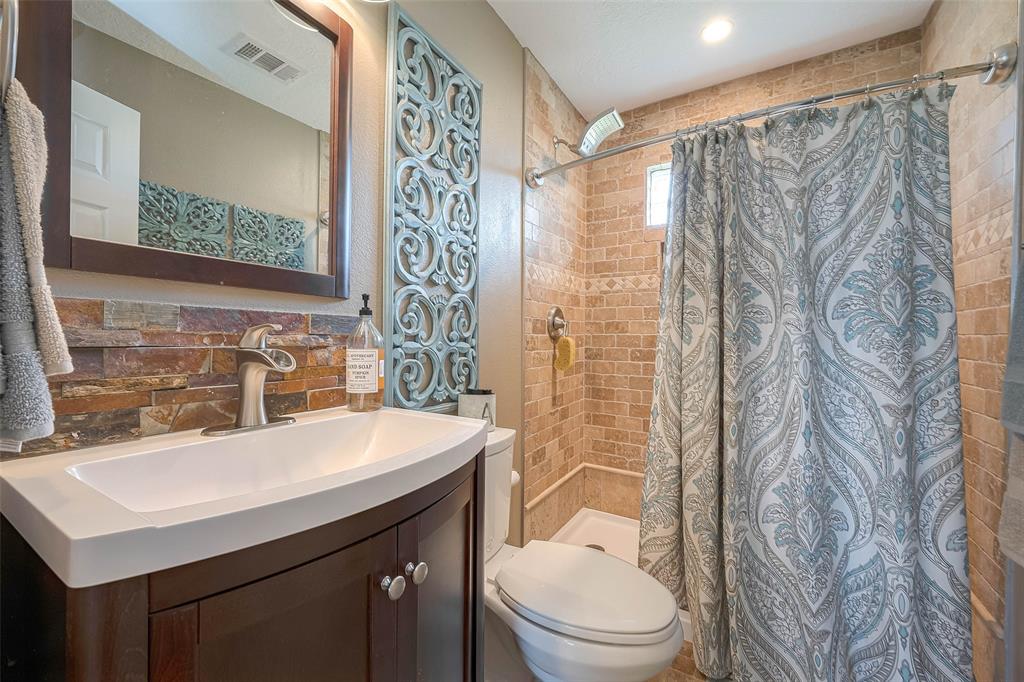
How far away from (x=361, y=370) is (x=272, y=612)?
64 centimetres

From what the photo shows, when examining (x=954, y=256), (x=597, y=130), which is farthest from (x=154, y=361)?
(x=954, y=256)

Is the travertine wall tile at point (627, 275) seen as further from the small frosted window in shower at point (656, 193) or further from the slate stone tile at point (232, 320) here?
the slate stone tile at point (232, 320)

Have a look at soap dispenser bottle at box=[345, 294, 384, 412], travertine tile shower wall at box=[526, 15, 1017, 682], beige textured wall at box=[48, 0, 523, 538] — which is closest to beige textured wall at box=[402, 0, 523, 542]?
beige textured wall at box=[48, 0, 523, 538]

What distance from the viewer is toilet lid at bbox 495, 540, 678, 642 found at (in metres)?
1.06

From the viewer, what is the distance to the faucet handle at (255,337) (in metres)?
0.90

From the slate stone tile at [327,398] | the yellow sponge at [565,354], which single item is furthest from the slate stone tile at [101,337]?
the yellow sponge at [565,354]

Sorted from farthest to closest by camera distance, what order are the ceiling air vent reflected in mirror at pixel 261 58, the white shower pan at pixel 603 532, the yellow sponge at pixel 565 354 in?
the white shower pan at pixel 603 532
the yellow sponge at pixel 565 354
the ceiling air vent reflected in mirror at pixel 261 58

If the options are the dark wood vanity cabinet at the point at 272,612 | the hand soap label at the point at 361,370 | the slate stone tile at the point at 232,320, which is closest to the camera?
the dark wood vanity cabinet at the point at 272,612

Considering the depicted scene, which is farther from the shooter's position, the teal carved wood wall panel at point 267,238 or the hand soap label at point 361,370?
the hand soap label at point 361,370

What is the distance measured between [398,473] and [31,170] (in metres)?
0.60

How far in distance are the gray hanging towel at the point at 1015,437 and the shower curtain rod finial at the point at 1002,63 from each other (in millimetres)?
689

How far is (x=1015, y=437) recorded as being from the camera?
103 centimetres

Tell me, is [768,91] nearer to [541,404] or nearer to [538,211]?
[538,211]

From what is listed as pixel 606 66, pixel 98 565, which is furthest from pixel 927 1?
pixel 98 565
